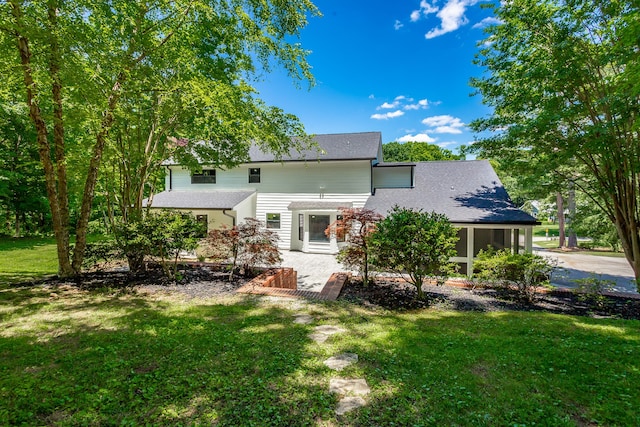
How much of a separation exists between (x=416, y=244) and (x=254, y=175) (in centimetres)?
1256

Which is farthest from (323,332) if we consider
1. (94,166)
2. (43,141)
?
(43,141)

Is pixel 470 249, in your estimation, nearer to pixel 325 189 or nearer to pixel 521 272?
pixel 521 272

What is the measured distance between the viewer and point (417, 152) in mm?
43469

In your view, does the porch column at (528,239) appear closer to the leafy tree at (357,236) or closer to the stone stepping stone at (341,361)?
the leafy tree at (357,236)

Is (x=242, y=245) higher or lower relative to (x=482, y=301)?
higher

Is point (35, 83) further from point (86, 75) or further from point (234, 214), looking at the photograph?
point (234, 214)

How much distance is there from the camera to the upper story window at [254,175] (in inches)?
645

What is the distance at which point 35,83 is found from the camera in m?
5.39

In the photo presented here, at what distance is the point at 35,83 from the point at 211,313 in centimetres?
563

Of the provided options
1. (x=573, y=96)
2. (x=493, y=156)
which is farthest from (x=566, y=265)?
(x=573, y=96)

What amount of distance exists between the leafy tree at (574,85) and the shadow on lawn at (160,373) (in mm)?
8160

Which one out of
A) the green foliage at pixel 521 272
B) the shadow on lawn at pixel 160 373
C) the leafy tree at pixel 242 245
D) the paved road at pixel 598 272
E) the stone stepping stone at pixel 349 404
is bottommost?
the paved road at pixel 598 272

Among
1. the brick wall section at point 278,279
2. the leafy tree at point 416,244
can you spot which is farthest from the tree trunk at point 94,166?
the leafy tree at point 416,244

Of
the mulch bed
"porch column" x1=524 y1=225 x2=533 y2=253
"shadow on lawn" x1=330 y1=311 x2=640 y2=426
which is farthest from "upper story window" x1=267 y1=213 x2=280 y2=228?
"shadow on lawn" x1=330 y1=311 x2=640 y2=426
